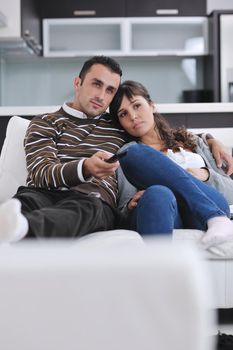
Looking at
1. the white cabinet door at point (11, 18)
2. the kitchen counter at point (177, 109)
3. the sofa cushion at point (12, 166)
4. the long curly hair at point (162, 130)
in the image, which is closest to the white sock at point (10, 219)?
the sofa cushion at point (12, 166)

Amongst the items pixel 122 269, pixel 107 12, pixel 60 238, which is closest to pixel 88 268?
pixel 122 269

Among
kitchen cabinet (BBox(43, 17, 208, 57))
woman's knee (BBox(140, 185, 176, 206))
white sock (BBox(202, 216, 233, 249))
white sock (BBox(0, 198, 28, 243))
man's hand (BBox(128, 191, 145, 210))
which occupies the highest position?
kitchen cabinet (BBox(43, 17, 208, 57))

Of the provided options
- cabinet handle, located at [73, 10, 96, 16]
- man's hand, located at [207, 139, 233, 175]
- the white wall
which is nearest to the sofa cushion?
man's hand, located at [207, 139, 233, 175]

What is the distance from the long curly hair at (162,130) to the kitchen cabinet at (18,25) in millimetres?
3267

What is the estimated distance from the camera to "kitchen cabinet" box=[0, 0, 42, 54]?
5570 millimetres

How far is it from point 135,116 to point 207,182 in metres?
0.40

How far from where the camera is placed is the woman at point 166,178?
1.84m

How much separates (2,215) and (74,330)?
2.14ft

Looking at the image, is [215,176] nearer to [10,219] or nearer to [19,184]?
[19,184]

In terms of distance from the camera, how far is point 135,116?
243cm

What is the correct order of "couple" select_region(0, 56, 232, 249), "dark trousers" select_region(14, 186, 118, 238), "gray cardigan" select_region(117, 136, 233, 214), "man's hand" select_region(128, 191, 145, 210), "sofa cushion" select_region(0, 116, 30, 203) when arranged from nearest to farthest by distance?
"dark trousers" select_region(14, 186, 118, 238)
"couple" select_region(0, 56, 232, 249)
"man's hand" select_region(128, 191, 145, 210)
"gray cardigan" select_region(117, 136, 233, 214)
"sofa cushion" select_region(0, 116, 30, 203)

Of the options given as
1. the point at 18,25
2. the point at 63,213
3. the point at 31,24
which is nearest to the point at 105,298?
the point at 63,213

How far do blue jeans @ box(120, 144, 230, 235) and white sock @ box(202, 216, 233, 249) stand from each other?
42 mm

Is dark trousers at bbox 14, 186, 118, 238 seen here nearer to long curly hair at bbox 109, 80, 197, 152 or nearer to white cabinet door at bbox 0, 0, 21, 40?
long curly hair at bbox 109, 80, 197, 152
